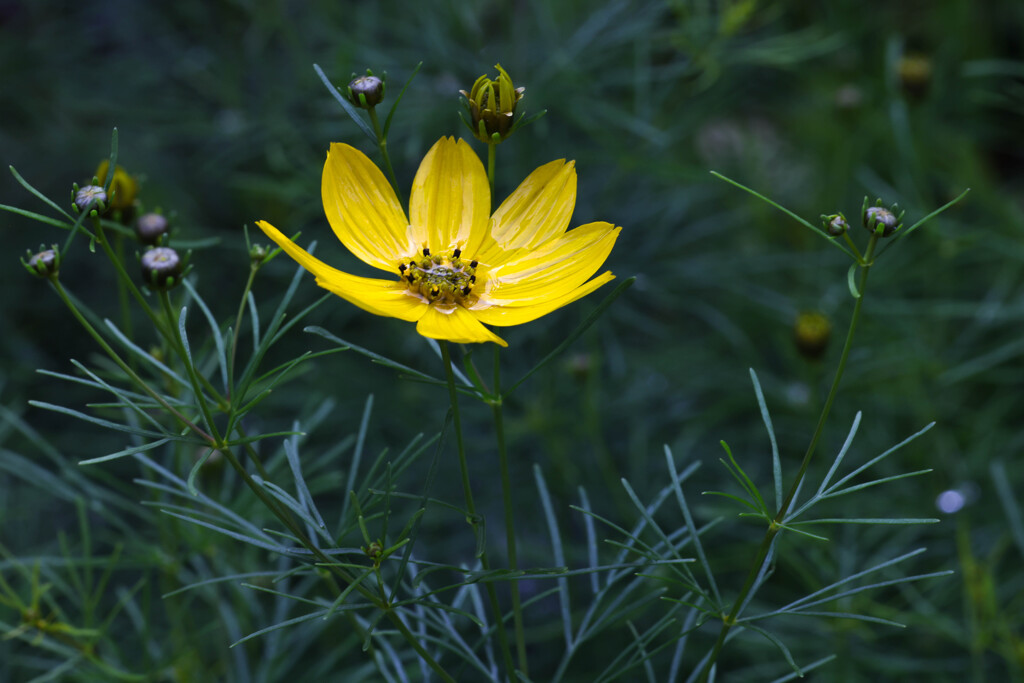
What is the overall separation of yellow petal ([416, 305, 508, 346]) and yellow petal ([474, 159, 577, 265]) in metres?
0.06

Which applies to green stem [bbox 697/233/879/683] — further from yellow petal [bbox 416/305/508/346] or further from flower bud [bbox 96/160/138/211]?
flower bud [bbox 96/160/138/211]

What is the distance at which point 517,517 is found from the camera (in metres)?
1.31

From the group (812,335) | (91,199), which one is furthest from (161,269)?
(812,335)

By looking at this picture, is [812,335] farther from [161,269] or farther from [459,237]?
[161,269]

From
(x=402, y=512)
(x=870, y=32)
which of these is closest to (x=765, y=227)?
(x=870, y=32)

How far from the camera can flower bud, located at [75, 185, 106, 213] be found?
0.45 meters

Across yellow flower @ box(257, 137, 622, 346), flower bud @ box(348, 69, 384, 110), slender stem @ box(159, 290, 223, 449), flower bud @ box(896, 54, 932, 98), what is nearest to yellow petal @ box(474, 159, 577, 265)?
yellow flower @ box(257, 137, 622, 346)

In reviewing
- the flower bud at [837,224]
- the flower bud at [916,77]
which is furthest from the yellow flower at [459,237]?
the flower bud at [916,77]

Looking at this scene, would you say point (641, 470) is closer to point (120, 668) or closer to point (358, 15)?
point (120, 668)

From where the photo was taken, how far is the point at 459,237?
600 mm

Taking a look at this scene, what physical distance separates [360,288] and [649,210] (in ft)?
3.30

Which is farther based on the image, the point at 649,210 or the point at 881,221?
the point at 649,210

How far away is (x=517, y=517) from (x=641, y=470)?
0.21 metres

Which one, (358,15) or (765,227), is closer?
(358,15)
